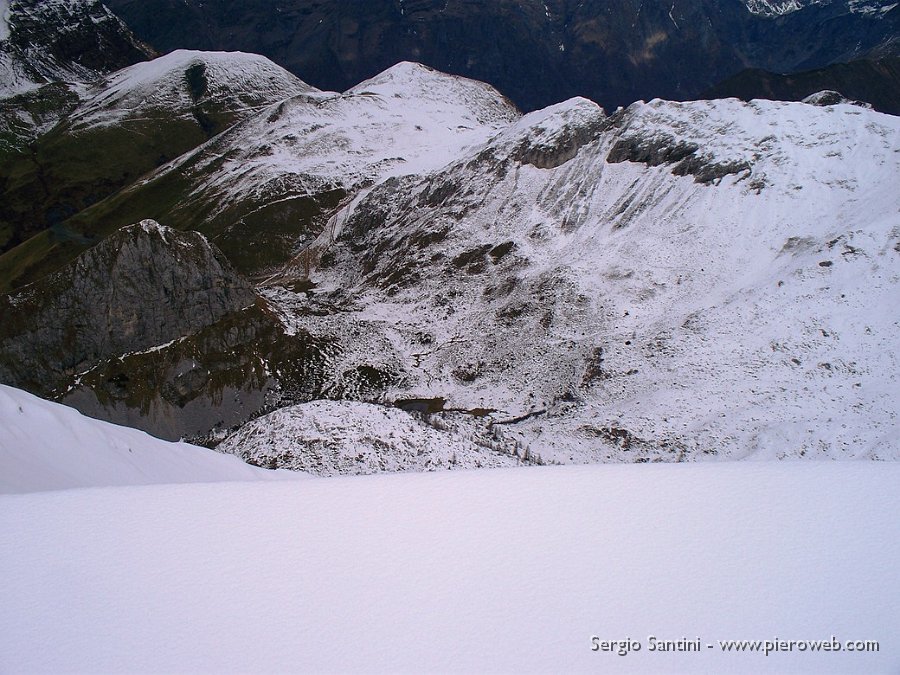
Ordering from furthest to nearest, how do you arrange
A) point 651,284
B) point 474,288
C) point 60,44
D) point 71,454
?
point 60,44 → point 474,288 → point 651,284 → point 71,454

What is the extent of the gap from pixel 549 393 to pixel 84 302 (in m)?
25.9

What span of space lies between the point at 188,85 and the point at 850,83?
10712 cm

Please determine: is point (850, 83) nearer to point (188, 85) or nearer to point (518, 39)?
point (518, 39)

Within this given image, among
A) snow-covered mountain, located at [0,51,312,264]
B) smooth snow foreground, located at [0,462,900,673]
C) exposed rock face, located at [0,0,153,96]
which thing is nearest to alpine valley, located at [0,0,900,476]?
snow-covered mountain, located at [0,51,312,264]

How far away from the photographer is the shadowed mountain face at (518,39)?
471ft

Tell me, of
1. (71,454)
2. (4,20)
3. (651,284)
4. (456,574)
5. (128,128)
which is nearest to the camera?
(456,574)

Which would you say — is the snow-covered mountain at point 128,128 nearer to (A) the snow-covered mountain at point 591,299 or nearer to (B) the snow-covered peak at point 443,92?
(A) the snow-covered mountain at point 591,299

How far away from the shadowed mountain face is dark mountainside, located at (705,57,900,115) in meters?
46.8

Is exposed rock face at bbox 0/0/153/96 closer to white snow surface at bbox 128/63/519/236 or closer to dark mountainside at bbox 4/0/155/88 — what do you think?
dark mountainside at bbox 4/0/155/88

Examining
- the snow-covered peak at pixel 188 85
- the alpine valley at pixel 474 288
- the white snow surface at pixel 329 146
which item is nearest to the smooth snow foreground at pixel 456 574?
the alpine valley at pixel 474 288

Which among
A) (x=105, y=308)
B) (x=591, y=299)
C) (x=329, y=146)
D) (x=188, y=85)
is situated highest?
(x=188, y=85)

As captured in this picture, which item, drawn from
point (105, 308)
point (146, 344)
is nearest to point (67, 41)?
point (105, 308)

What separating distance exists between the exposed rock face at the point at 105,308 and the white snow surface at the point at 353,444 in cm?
1094

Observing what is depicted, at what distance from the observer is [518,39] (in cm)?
14800
